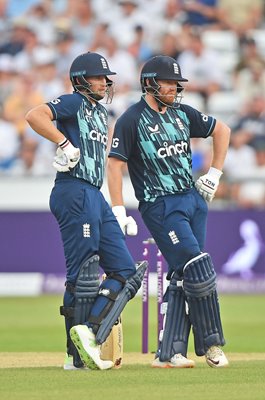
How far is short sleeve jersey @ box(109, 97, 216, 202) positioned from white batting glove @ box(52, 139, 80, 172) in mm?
508

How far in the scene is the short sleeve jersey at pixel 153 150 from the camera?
777 cm

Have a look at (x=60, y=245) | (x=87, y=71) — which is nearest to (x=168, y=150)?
(x=87, y=71)

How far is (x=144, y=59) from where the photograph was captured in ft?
61.9

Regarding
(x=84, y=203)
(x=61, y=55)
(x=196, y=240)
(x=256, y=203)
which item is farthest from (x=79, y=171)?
(x=61, y=55)

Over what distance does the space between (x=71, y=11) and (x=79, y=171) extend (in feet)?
40.0

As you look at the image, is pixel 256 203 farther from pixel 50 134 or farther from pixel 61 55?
pixel 50 134

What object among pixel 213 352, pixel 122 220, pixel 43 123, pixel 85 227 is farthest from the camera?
pixel 122 220

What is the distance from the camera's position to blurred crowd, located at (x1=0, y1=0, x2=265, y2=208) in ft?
56.1

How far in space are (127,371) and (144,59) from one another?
12.0 meters

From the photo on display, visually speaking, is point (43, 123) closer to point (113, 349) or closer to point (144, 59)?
point (113, 349)

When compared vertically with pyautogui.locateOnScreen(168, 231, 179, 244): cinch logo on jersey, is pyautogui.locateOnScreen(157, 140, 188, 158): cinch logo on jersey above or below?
above

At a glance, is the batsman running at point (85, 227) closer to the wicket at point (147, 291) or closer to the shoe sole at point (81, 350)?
the shoe sole at point (81, 350)

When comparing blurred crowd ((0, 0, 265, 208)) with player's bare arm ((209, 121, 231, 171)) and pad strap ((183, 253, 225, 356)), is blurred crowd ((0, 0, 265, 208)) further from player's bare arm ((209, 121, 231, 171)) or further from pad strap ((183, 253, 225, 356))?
pad strap ((183, 253, 225, 356))

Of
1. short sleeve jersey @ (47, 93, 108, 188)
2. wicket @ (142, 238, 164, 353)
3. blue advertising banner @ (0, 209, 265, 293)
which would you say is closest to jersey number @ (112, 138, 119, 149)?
short sleeve jersey @ (47, 93, 108, 188)
